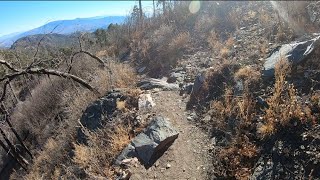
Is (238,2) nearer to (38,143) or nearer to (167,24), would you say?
Answer: (167,24)

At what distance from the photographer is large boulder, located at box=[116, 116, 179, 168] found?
6.28 metres

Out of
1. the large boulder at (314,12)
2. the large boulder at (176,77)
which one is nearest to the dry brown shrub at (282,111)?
the large boulder at (314,12)

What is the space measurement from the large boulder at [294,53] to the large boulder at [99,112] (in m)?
4.14

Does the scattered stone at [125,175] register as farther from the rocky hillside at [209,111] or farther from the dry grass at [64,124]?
the dry grass at [64,124]

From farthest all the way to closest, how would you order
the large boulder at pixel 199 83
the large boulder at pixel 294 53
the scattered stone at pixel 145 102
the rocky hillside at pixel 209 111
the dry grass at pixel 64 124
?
the large boulder at pixel 199 83 < the scattered stone at pixel 145 102 < the dry grass at pixel 64 124 < the large boulder at pixel 294 53 < the rocky hillside at pixel 209 111

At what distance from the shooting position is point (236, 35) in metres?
11.2

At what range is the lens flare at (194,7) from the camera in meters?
17.0

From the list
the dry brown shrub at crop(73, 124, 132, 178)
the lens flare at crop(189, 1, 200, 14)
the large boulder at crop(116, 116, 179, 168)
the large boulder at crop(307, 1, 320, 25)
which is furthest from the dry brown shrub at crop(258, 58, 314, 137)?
the lens flare at crop(189, 1, 200, 14)

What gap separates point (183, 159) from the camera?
6043mm

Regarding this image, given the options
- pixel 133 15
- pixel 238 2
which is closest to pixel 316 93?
pixel 238 2

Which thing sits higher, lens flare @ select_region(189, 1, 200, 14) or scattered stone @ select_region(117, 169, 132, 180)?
lens flare @ select_region(189, 1, 200, 14)

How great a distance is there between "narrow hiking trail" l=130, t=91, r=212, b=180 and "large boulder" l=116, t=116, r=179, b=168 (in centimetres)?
13

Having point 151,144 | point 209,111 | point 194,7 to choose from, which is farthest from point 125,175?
point 194,7

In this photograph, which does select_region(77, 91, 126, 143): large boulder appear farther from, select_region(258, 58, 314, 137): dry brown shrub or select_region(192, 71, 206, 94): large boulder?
select_region(258, 58, 314, 137): dry brown shrub
